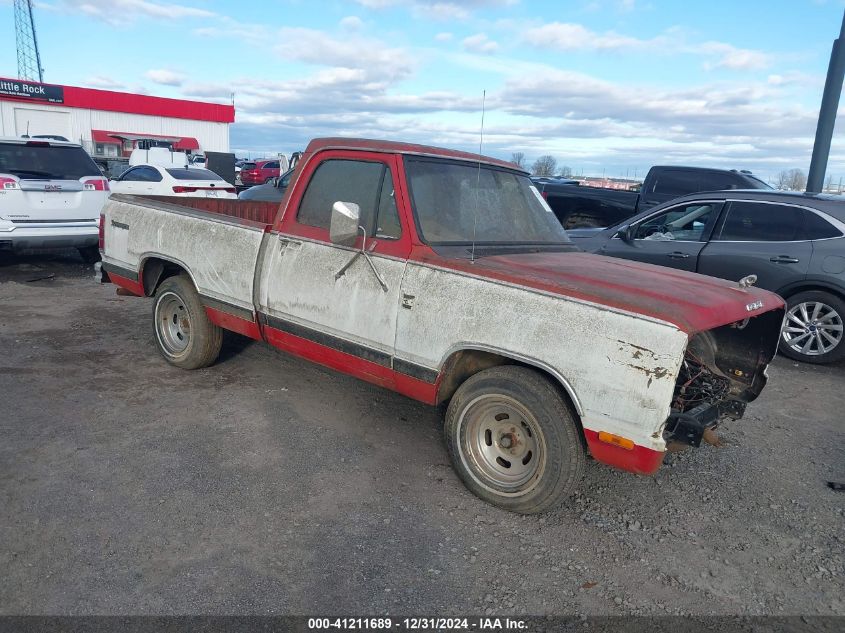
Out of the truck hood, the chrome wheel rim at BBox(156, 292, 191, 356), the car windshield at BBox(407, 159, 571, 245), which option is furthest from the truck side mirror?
the chrome wheel rim at BBox(156, 292, 191, 356)

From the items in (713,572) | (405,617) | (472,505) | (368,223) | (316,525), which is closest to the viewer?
(405,617)

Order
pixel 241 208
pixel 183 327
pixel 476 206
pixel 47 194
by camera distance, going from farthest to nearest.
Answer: pixel 47 194 < pixel 241 208 < pixel 183 327 < pixel 476 206

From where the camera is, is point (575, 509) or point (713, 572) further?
point (575, 509)

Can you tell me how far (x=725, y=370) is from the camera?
166 inches

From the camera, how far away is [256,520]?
342 centimetres

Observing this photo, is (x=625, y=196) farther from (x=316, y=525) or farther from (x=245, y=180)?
(x=245, y=180)

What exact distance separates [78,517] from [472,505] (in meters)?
2.11

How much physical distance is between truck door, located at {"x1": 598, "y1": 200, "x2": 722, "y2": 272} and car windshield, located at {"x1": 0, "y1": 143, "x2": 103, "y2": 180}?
7.34 metres

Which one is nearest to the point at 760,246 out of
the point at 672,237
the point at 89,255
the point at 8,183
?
the point at 672,237

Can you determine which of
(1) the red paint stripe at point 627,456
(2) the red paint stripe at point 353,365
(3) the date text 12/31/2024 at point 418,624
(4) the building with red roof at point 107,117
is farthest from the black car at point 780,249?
(4) the building with red roof at point 107,117

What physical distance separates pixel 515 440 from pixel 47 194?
310 inches

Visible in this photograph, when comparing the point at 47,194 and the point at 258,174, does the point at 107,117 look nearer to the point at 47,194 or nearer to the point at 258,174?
the point at 258,174

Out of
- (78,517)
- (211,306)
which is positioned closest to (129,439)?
(78,517)

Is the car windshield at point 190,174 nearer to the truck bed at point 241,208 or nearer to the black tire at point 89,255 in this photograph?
the black tire at point 89,255
